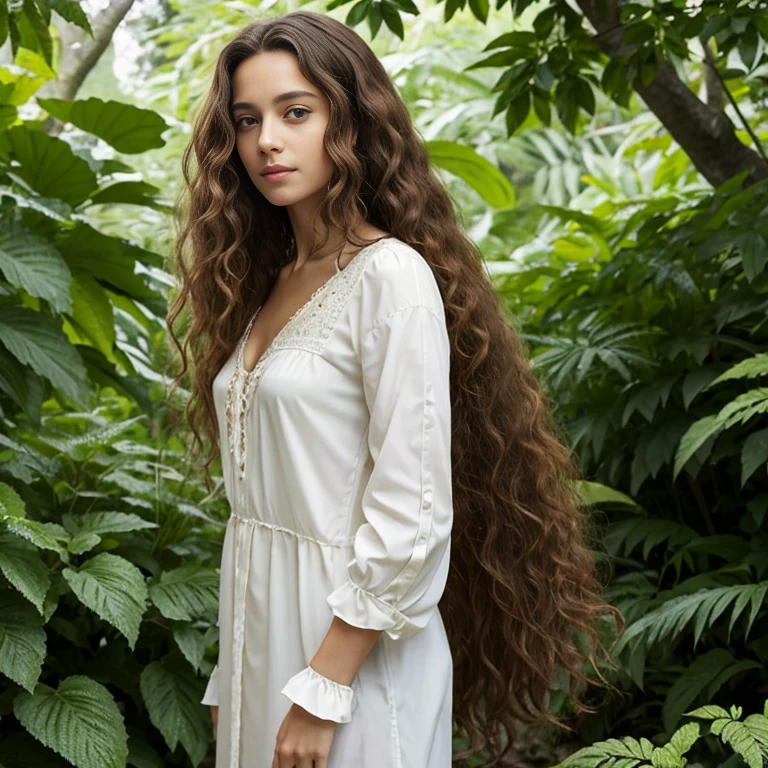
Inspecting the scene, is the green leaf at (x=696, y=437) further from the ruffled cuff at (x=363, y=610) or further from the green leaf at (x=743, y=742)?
the ruffled cuff at (x=363, y=610)

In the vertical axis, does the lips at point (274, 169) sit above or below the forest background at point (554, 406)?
above

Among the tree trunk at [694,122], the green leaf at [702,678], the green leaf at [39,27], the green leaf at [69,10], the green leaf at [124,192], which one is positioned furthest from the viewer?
the tree trunk at [694,122]

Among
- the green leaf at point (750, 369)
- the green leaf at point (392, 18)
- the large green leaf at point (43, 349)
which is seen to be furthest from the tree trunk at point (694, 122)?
the large green leaf at point (43, 349)

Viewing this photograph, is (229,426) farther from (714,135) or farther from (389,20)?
(714,135)

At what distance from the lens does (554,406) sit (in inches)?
92.0

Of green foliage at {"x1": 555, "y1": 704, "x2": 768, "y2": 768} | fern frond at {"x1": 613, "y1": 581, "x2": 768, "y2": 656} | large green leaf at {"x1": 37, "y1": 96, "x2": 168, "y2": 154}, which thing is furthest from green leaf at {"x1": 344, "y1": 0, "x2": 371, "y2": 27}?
green foliage at {"x1": 555, "y1": 704, "x2": 768, "y2": 768}

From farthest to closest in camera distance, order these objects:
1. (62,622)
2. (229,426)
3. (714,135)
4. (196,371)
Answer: (714,135), (62,622), (196,371), (229,426)

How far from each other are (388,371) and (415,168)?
0.39 metres

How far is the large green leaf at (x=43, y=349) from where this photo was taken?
191cm

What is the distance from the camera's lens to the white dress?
47.2 inches

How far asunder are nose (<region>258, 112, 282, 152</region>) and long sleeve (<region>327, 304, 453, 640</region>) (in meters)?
0.29

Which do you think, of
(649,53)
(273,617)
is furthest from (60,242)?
(649,53)

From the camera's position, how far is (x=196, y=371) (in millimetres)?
1684

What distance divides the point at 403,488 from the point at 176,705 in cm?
99
